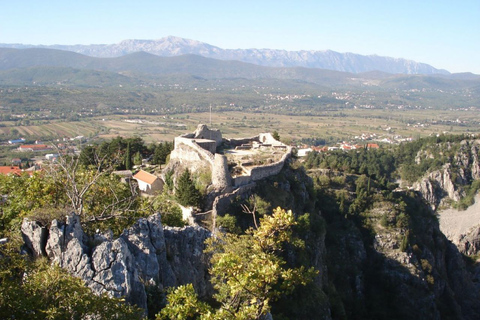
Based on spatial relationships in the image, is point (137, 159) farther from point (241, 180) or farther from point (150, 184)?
point (241, 180)

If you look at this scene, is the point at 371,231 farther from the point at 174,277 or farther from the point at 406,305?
the point at 174,277

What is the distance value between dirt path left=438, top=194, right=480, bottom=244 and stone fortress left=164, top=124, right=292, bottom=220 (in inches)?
2204

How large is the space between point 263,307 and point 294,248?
18.2m

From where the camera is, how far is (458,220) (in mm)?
88875

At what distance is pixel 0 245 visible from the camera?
14.2 metres

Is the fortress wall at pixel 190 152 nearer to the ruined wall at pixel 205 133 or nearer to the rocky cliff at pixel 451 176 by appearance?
the ruined wall at pixel 205 133

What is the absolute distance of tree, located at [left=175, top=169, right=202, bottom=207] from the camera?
28.7m

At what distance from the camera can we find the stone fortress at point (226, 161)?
1187 inches

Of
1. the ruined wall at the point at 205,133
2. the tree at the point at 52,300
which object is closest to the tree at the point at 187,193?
the ruined wall at the point at 205,133

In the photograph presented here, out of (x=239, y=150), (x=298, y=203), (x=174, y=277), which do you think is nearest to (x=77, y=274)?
(x=174, y=277)

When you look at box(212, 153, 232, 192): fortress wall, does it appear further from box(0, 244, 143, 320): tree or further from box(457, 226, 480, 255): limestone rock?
box(457, 226, 480, 255): limestone rock

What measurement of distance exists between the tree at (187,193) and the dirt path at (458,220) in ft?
222

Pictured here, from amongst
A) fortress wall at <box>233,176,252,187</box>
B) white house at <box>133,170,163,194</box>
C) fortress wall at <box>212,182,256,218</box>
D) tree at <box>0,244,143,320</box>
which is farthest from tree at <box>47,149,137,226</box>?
white house at <box>133,170,163,194</box>

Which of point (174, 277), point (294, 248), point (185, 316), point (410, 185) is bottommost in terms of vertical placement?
point (410, 185)
